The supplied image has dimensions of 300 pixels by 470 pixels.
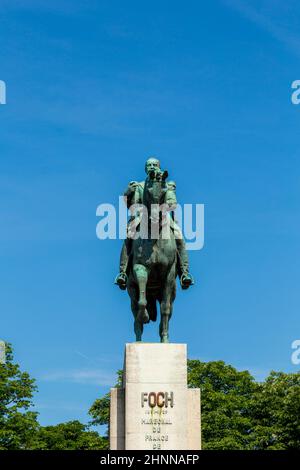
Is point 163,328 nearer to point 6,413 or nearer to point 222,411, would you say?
point 6,413

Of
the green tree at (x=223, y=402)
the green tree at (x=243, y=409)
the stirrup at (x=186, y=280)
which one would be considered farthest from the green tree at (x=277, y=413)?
the stirrup at (x=186, y=280)

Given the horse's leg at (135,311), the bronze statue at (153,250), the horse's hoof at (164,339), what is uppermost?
the bronze statue at (153,250)

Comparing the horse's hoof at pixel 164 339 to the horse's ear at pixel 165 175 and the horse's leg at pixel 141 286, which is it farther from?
the horse's ear at pixel 165 175

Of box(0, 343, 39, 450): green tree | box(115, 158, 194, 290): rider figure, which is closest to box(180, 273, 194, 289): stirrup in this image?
box(115, 158, 194, 290): rider figure

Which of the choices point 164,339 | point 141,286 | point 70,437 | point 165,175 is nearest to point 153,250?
point 141,286

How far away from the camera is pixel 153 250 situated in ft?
93.2

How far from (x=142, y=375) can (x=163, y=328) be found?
1.70 metres

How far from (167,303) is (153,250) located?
148 centimetres

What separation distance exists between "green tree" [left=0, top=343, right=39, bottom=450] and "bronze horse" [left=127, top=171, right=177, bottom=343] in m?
33.7

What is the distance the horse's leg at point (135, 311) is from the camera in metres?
28.5

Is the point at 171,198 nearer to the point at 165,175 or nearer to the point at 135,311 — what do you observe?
the point at 165,175

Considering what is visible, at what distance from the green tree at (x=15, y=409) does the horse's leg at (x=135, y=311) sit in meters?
33.3

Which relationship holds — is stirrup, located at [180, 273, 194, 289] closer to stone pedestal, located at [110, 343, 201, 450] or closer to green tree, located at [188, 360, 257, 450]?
stone pedestal, located at [110, 343, 201, 450]
